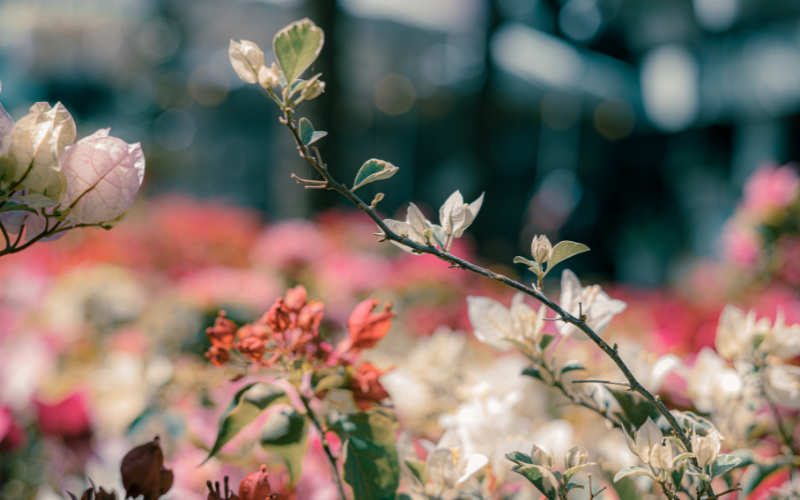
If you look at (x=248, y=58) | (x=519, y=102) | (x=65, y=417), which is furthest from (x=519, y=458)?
(x=519, y=102)

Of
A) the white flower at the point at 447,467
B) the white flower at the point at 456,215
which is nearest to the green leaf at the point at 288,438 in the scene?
the white flower at the point at 447,467

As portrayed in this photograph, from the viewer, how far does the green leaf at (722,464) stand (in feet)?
1.09

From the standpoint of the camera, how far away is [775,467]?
1.51 feet

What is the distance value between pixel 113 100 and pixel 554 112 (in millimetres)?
7021

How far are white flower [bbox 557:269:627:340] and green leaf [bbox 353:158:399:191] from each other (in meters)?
0.19

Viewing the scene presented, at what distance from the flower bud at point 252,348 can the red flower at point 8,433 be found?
0.44m

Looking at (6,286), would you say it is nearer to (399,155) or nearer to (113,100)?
(399,155)

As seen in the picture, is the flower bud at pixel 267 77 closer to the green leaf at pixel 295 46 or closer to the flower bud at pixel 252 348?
the green leaf at pixel 295 46

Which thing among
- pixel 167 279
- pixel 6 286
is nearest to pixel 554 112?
pixel 167 279

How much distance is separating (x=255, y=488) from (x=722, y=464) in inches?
12.9

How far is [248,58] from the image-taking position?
34 centimetres

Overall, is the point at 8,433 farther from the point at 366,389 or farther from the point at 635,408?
the point at 635,408

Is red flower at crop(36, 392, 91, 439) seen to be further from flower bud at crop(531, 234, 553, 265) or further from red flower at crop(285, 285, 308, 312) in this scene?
flower bud at crop(531, 234, 553, 265)

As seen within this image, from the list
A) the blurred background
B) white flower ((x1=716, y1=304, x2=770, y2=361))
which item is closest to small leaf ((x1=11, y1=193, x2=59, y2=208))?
white flower ((x1=716, y1=304, x2=770, y2=361))
